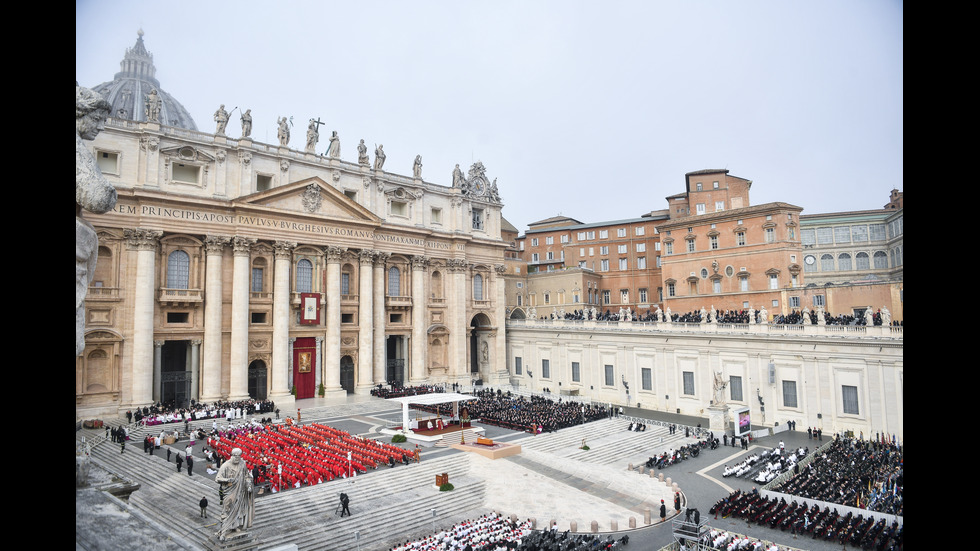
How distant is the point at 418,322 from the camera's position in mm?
51531

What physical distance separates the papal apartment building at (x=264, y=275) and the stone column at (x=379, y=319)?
0.12 meters

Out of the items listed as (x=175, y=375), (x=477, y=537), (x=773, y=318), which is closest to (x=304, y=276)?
(x=175, y=375)

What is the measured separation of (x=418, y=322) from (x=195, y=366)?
18554mm

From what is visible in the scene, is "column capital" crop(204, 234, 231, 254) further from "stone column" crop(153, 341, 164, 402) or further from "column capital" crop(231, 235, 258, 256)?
"stone column" crop(153, 341, 164, 402)

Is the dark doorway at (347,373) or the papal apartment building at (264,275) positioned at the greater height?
the papal apartment building at (264,275)

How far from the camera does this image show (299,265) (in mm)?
44844

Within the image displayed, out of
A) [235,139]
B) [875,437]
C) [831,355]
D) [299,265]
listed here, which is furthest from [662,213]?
[235,139]

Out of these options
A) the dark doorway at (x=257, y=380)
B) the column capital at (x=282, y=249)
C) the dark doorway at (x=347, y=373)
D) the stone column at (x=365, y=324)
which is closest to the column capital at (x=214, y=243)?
the column capital at (x=282, y=249)

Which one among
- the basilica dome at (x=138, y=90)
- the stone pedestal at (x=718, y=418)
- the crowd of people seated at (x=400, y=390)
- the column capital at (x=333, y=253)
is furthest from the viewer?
the basilica dome at (x=138, y=90)

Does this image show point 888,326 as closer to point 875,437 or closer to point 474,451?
point 875,437

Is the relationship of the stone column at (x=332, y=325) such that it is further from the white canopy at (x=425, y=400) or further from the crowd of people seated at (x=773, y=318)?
the crowd of people seated at (x=773, y=318)

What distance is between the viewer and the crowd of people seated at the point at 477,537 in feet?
60.1
